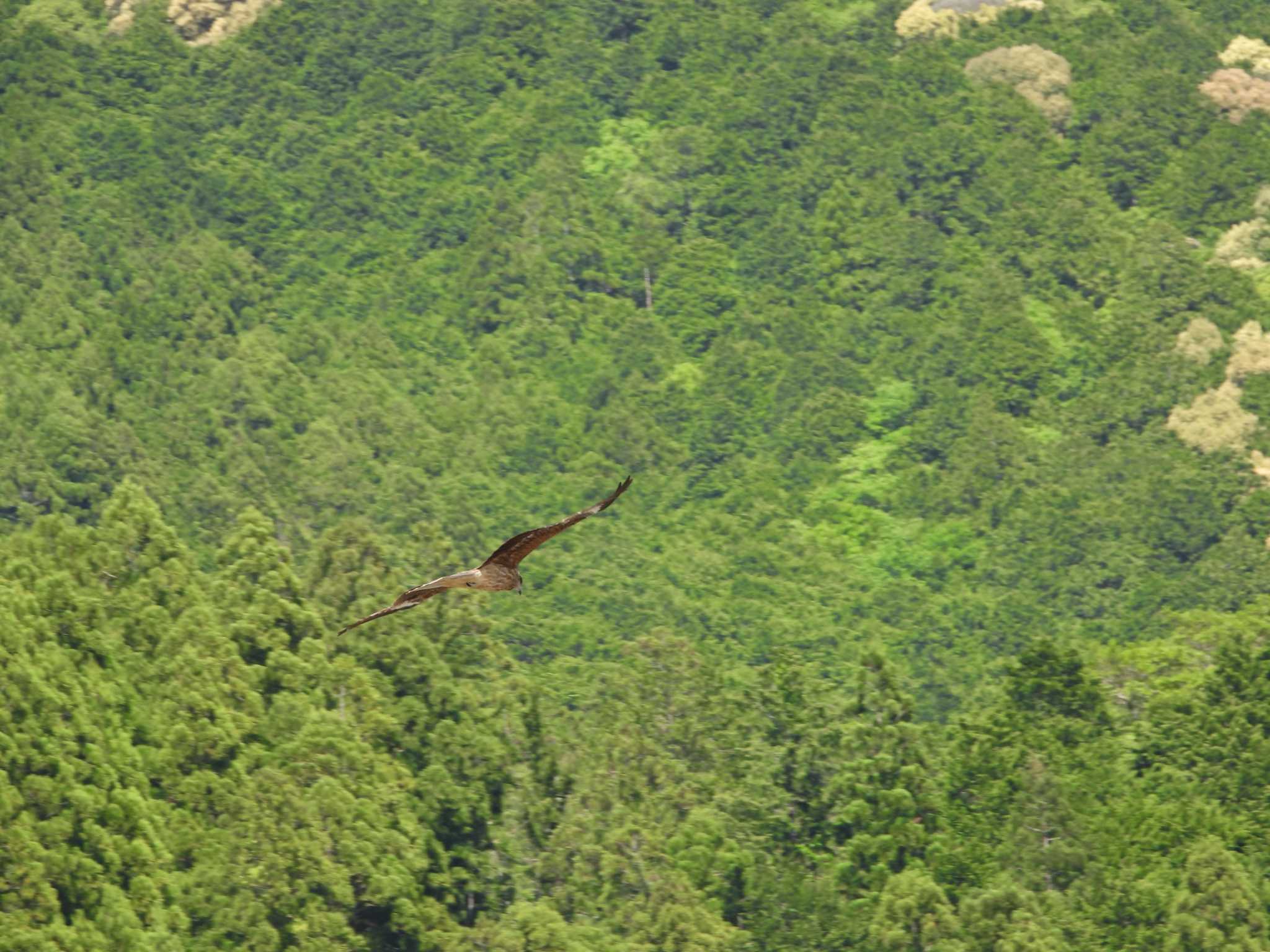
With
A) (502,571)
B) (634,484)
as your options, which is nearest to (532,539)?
(502,571)

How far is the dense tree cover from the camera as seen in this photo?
207ft

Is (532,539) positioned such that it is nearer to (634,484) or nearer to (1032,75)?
(634,484)

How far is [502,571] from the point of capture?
19.8m

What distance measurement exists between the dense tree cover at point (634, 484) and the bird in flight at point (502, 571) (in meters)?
36.8

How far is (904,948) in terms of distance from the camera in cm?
6234

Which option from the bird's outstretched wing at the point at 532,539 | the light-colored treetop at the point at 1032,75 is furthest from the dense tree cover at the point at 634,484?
the bird's outstretched wing at the point at 532,539

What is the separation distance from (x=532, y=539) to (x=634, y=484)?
301ft

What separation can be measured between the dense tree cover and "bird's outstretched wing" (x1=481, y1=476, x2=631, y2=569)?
37035 millimetres

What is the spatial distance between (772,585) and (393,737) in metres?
37.9

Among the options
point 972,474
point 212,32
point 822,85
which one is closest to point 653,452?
point 972,474

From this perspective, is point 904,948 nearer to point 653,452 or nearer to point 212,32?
point 653,452

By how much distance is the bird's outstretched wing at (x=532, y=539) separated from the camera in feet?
62.6

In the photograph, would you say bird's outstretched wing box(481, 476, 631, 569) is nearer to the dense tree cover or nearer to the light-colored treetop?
the dense tree cover

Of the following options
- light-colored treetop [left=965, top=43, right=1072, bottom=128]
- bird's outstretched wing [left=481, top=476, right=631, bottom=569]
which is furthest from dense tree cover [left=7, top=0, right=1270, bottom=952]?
bird's outstretched wing [left=481, top=476, right=631, bottom=569]
